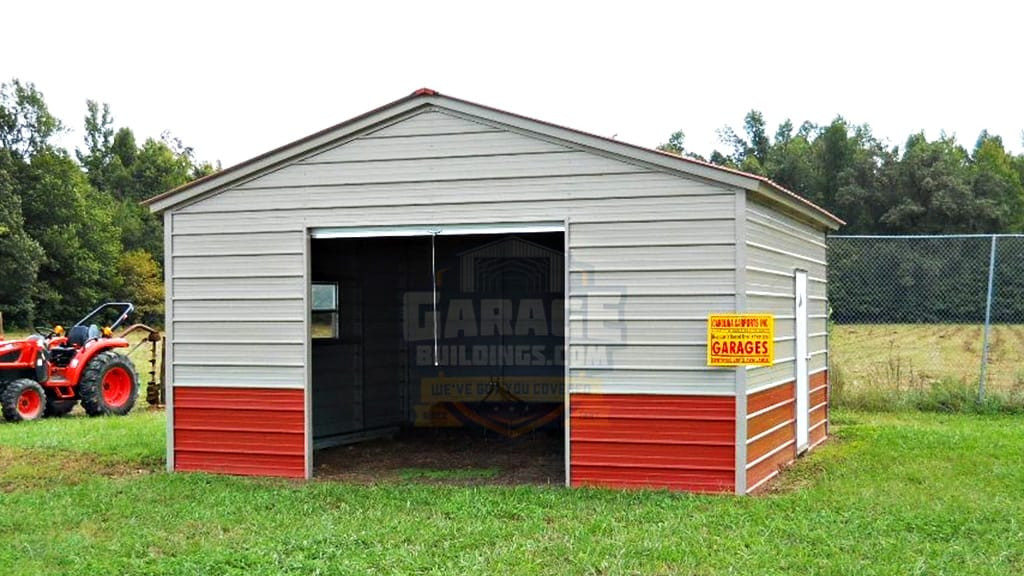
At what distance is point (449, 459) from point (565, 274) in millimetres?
2727

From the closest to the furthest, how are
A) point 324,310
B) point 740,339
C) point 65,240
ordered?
point 740,339 < point 324,310 < point 65,240

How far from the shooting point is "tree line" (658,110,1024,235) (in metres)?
35.4

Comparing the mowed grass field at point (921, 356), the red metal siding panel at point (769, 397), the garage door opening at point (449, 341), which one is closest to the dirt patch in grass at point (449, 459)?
the garage door opening at point (449, 341)

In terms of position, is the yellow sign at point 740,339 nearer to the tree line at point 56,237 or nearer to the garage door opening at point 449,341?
the garage door opening at point 449,341

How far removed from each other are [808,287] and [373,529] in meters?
5.58

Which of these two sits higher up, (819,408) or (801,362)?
(801,362)

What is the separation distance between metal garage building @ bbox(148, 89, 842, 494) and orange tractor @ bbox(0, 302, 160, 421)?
5.21 metres

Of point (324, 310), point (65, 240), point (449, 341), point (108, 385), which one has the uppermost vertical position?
point (65, 240)

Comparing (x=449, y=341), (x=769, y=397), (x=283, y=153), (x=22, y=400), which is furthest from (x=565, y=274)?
(x=22, y=400)

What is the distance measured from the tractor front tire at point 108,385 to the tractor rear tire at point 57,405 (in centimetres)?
22

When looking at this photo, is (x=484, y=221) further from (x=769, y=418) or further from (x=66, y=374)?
(x=66, y=374)

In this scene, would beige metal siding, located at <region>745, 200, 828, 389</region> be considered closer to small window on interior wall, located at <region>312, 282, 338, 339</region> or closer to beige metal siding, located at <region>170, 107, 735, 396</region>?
beige metal siding, located at <region>170, 107, 735, 396</region>

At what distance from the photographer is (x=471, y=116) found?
27.5 ft

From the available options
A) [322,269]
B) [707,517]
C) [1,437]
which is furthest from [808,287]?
[1,437]
